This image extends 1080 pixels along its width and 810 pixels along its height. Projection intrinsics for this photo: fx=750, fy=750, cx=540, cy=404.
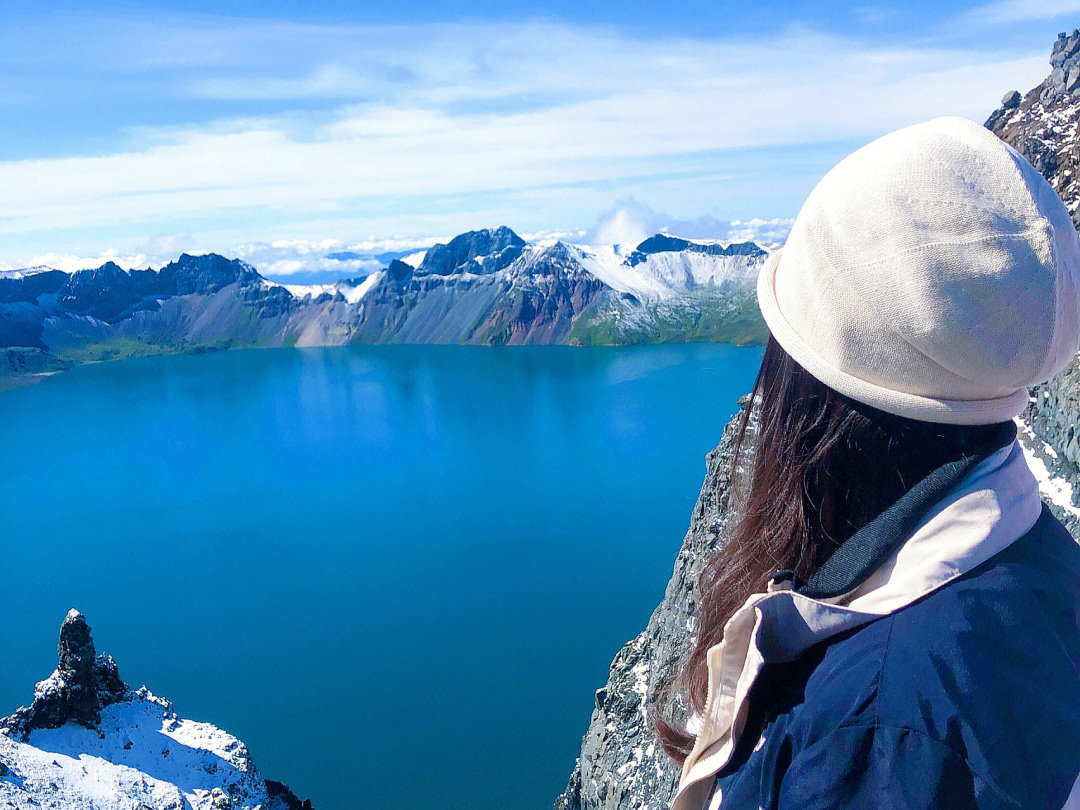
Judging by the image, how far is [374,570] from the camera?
113ft

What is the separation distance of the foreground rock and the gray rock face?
815 cm

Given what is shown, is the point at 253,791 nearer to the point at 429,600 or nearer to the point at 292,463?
the point at 429,600

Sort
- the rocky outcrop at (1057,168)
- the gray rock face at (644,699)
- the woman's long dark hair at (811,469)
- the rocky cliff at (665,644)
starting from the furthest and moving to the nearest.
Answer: the rocky outcrop at (1057,168)
the rocky cliff at (665,644)
the gray rock face at (644,699)
the woman's long dark hair at (811,469)

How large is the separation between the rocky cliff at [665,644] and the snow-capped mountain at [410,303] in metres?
121

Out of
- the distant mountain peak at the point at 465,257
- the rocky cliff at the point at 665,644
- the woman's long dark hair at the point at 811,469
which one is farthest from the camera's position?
the distant mountain peak at the point at 465,257

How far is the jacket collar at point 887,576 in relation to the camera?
1405 mm

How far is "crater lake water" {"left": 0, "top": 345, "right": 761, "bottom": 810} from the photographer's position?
22594mm

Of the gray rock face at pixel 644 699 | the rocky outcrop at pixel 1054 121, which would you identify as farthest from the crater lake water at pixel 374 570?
the rocky outcrop at pixel 1054 121

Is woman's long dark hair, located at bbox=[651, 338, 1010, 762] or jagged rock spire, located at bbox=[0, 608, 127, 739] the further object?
jagged rock spire, located at bbox=[0, 608, 127, 739]

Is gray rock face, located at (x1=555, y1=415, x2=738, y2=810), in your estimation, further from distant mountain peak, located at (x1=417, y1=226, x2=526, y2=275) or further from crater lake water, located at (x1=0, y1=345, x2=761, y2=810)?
distant mountain peak, located at (x1=417, y1=226, x2=526, y2=275)

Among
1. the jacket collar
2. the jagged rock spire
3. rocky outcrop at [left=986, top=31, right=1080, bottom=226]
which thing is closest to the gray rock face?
the jacket collar

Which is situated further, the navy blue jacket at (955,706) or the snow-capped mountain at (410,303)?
the snow-capped mountain at (410,303)

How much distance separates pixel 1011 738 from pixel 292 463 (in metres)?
60.4

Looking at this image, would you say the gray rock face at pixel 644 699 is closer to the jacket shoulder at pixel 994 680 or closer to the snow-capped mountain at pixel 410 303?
the jacket shoulder at pixel 994 680
